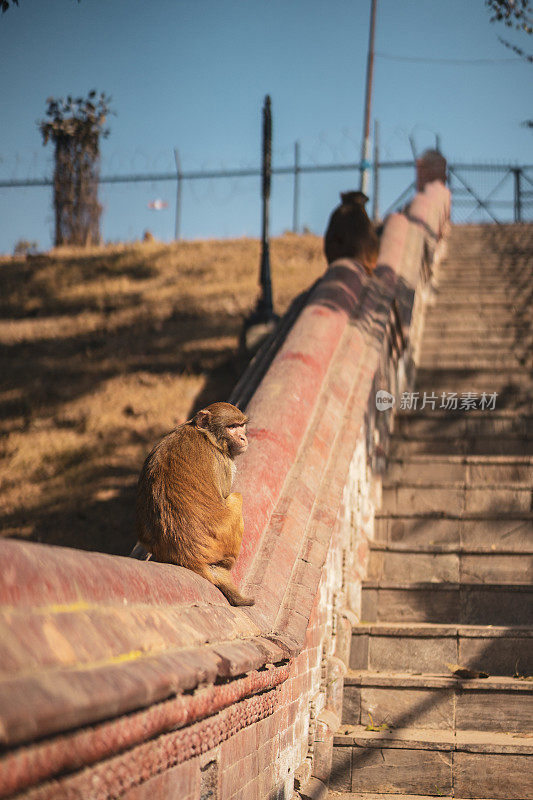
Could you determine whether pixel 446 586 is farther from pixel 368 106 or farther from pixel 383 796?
pixel 368 106

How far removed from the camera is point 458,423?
7406 millimetres

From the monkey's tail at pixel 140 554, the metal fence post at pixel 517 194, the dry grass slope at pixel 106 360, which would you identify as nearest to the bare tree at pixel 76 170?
the dry grass slope at pixel 106 360

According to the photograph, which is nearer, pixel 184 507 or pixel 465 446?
pixel 184 507

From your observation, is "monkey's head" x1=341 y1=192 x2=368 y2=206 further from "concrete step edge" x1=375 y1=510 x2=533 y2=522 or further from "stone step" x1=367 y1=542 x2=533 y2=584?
"stone step" x1=367 y1=542 x2=533 y2=584

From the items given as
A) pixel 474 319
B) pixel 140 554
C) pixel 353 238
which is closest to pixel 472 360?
pixel 474 319

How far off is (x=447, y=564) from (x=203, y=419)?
104 inches

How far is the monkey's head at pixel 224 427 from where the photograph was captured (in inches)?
142

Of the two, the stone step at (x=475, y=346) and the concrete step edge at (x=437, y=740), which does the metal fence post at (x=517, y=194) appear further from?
the concrete step edge at (x=437, y=740)

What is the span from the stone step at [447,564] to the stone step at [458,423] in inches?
68.4

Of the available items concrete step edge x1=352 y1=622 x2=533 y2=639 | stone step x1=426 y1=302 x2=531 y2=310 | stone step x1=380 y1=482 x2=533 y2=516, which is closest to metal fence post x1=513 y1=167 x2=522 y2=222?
stone step x1=426 y1=302 x2=531 y2=310

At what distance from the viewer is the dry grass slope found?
31.4 ft

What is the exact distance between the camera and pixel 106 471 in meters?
10.2

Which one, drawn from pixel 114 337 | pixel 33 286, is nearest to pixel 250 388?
pixel 114 337

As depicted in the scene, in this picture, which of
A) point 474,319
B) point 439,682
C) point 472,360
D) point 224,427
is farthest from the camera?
point 474,319
